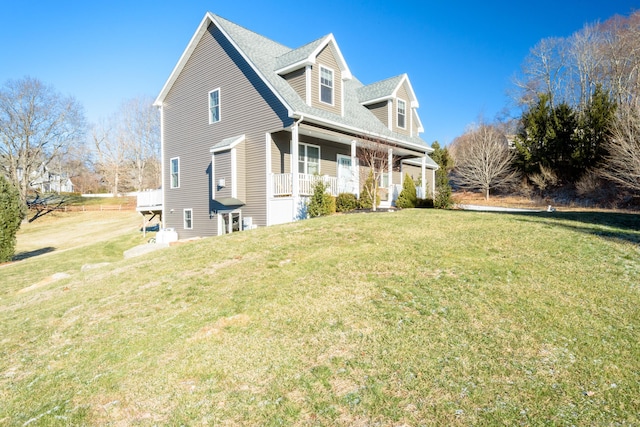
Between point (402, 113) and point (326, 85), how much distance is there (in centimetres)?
635

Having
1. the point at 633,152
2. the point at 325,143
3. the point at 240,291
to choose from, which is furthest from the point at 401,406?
the point at 633,152

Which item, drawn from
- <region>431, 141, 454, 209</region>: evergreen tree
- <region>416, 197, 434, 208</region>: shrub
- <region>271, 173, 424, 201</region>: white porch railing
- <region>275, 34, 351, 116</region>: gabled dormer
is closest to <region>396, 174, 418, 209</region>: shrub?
<region>416, 197, 434, 208</region>: shrub

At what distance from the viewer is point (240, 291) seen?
18.7 feet

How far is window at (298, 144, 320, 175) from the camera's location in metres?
15.4

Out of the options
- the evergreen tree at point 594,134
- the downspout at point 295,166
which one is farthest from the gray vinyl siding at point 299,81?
the evergreen tree at point 594,134

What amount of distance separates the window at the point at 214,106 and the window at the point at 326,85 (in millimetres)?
4539

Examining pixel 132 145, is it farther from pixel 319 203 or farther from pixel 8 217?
pixel 319 203

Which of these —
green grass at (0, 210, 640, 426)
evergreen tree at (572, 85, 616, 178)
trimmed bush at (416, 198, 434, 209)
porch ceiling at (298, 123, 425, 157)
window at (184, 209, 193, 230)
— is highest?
evergreen tree at (572, 85, 616, 178)

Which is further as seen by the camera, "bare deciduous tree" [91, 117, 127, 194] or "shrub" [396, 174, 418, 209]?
"bare deciduous tree" [91, 117, 127, 194]

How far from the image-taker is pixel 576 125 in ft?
79.2

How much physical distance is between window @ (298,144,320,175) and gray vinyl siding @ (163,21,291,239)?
1.89 meters

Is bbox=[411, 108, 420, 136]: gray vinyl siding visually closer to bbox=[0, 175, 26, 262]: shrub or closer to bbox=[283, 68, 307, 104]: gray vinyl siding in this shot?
bbox=[283, 68, 307, 104]: gray vinyl siding

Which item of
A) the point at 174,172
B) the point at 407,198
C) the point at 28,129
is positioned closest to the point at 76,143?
the point at 28,129

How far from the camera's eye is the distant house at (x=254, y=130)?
13.7m
